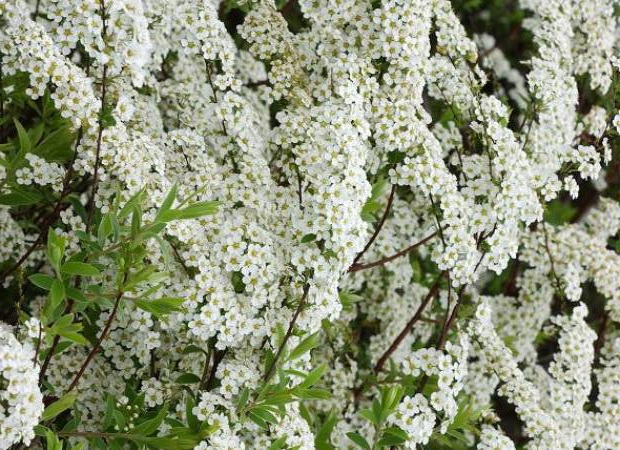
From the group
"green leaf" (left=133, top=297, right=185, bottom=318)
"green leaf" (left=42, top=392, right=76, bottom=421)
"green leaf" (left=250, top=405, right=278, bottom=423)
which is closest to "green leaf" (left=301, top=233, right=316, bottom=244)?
"green leaf" (left=133, top=297, right=185, bottom=318)

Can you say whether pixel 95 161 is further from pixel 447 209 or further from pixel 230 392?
pixel 447 209

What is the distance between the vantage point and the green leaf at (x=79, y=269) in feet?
9.29

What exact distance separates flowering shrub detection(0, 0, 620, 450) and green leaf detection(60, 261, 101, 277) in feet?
0.14

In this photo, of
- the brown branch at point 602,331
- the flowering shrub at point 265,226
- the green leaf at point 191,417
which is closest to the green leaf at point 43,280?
the flowering shrub at point 265,226

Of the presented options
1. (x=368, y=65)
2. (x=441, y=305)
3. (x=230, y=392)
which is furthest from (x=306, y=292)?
(x=441, y=305)

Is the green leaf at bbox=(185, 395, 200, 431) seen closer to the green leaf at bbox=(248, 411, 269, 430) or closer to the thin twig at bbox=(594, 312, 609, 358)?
the green leaf at bbox=(248, 411, 269, 430)

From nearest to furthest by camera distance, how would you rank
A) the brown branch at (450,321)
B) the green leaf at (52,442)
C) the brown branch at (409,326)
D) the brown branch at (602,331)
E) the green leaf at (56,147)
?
the green leaf at (52,442) → the green leaf at (56,147) → the brown branch at (450,321) → the brown branch at (409,326) → the brown branch at (602,331)

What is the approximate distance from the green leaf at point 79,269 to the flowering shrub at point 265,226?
42 mm

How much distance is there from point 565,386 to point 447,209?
4.05ft

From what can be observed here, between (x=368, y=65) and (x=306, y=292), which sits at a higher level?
(x=368, y=65)

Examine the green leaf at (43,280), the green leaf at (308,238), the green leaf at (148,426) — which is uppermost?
the green leaf at (308,238)

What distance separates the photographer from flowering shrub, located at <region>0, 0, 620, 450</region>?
3080 mm

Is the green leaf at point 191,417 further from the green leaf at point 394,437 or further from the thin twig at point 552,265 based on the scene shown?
the thin twig at point 552,265

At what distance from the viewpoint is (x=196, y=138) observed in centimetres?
366
